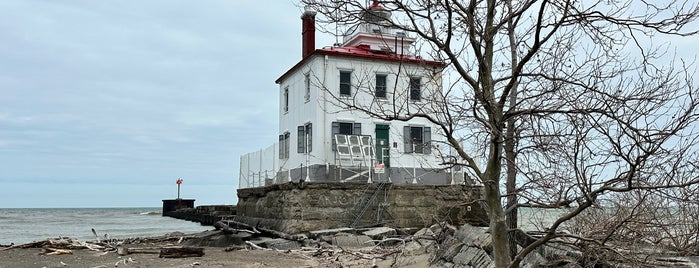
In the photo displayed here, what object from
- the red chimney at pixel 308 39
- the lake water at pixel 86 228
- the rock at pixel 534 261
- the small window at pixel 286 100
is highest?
the red chimney at pixel 308 39

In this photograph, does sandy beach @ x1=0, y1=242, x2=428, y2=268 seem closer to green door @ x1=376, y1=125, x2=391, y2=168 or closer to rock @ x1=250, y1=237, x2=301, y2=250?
rock @ x1=250, y1=237, x2=301, y2=250

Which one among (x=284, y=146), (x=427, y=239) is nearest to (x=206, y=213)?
(x=284, y=146)

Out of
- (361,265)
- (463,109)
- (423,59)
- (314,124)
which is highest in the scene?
(314,124)

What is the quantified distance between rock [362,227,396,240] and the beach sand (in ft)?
7.27

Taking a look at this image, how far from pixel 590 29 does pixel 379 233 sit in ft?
39.2

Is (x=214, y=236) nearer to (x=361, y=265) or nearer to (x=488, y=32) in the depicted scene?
(x=361, y=265)

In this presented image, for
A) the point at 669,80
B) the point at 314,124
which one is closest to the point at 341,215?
the point at 314,124

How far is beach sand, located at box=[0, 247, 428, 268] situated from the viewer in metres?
12.5

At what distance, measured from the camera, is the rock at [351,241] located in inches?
626

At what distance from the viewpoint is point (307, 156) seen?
782 inches

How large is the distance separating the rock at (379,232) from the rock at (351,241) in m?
0.19

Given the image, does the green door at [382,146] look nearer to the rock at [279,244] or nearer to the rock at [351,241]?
the rock at [351,241]

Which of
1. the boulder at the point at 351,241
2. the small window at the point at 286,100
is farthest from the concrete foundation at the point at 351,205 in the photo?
the small window at the point at 286,100

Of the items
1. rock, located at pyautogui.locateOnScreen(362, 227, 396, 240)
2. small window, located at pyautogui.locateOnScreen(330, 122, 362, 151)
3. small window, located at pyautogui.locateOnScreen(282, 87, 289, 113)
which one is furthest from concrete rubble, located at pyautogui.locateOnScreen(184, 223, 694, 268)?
small window, located at pyautogui.locateOnScreen(282, 87, 289, 113)
